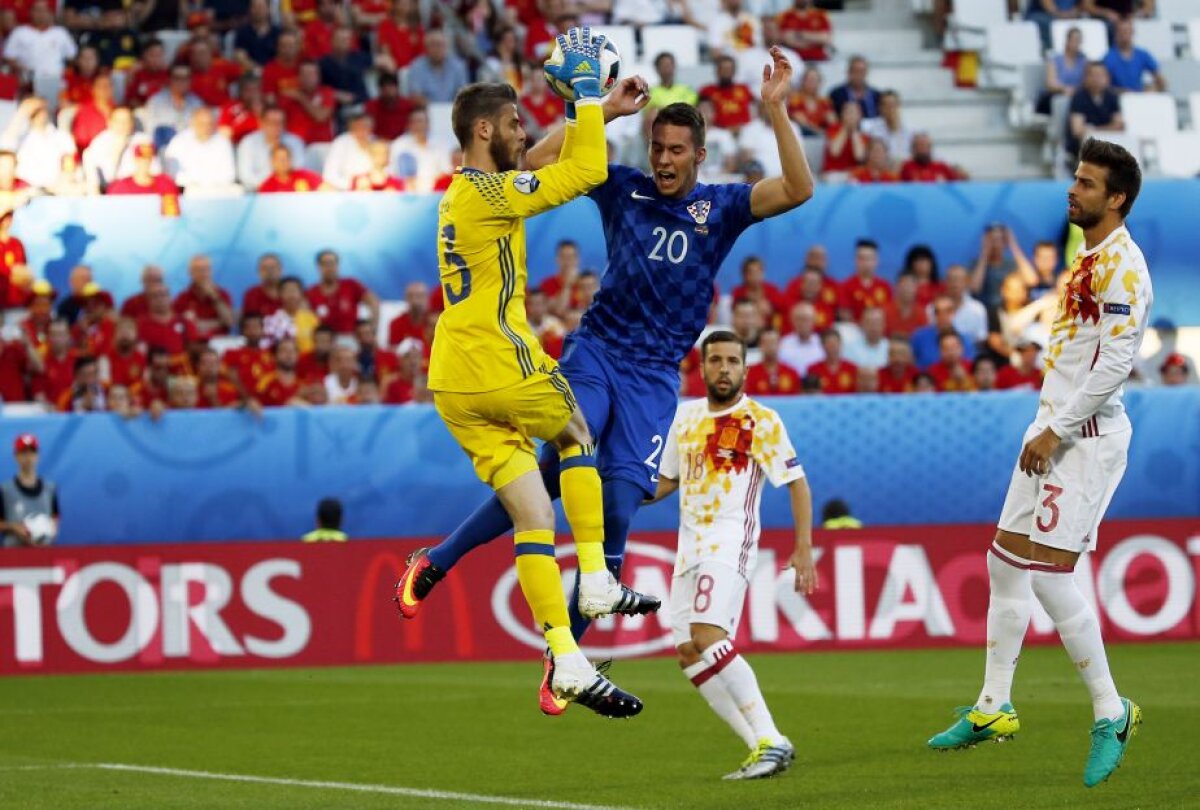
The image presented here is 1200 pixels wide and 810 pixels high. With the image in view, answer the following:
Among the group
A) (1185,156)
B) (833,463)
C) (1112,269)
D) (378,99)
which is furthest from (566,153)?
(1185,156)

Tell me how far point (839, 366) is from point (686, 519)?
26.4 feet

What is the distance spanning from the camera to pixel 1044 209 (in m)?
20.5

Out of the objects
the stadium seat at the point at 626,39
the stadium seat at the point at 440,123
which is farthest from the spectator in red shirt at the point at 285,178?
the stadium seat at the point at 626,39

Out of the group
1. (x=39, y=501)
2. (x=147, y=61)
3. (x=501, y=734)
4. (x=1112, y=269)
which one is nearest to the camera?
(x=1112, y=269)

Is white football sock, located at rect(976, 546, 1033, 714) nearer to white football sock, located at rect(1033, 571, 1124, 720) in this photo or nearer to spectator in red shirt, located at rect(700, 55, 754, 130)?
white football sock, located at rect(1033, 571, 1124, 720)

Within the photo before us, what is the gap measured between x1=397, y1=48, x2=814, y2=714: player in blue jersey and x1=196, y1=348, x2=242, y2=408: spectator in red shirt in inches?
364

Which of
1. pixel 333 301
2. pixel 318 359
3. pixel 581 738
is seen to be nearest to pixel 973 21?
pixel 333 301

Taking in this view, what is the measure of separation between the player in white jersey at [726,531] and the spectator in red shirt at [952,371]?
813cm

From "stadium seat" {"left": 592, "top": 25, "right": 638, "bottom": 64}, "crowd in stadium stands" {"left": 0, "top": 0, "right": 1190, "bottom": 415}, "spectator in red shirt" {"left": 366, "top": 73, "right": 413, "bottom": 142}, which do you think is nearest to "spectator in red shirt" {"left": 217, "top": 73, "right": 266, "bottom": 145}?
"crowd in stadium stands" {"left": 0, "top": 0, "right": 1190, "bottom": 415}

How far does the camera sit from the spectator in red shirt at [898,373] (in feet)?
60.2

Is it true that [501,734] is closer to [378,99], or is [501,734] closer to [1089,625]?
[1089,625]

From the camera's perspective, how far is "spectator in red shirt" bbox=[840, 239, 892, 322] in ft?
64.0

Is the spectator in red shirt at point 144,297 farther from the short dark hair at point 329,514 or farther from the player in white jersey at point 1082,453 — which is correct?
the player in white jersey at point 1082,453

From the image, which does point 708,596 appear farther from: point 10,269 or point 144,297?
point 10,269
